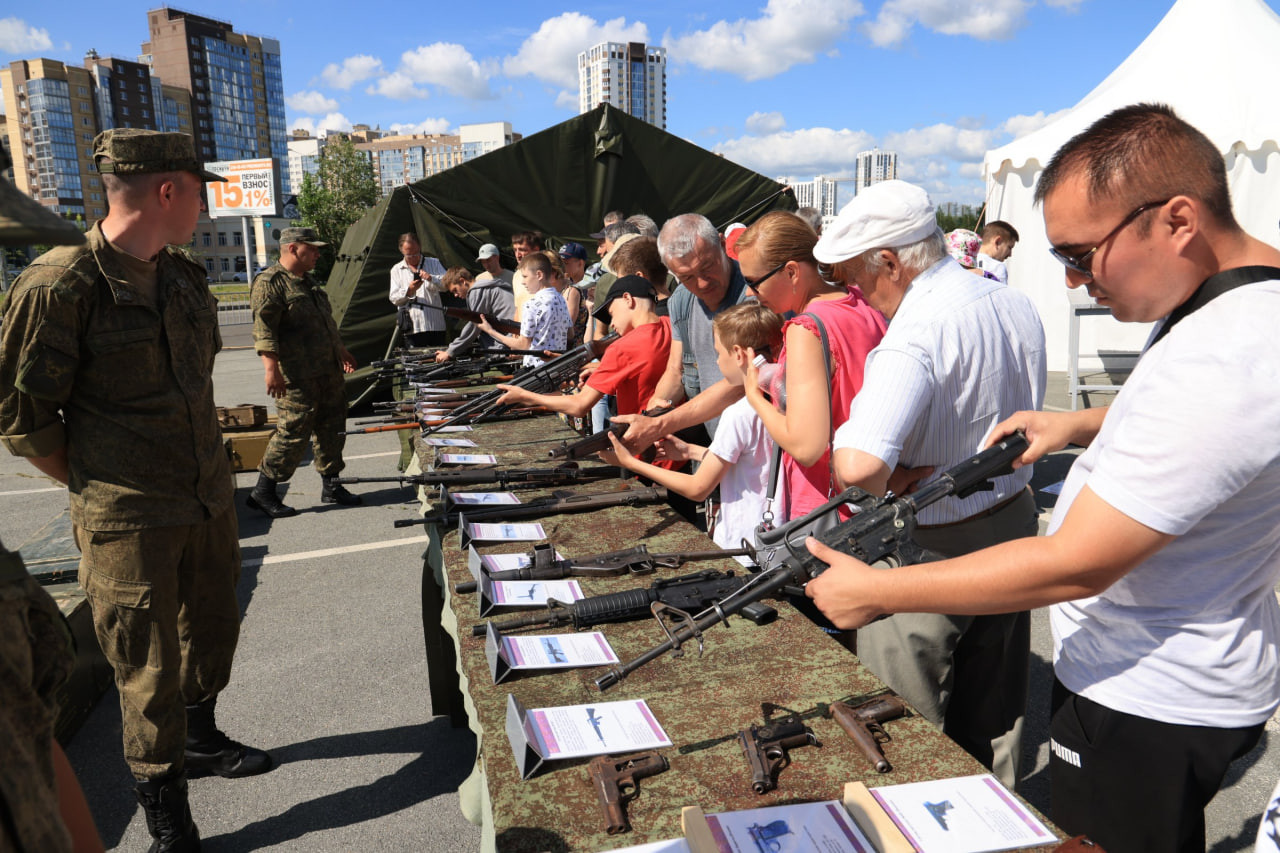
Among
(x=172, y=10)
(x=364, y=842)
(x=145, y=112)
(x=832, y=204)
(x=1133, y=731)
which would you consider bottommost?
(x=364, y=842)

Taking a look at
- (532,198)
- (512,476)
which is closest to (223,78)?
(532,198)

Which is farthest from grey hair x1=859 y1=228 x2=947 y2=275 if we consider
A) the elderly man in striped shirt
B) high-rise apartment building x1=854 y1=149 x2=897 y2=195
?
high-rise apartment building x1=854 y1=149 x2=897 y2=195

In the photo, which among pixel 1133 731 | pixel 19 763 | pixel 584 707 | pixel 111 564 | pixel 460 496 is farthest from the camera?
pixel 460 496

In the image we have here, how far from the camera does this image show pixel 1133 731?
1.52 metres

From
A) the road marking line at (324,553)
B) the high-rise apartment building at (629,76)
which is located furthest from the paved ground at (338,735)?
the high-rise apartment building at (629,76)

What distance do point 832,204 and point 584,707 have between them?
69.9m

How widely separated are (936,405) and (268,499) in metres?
6.10

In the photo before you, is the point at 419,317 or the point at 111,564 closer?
the point at 111,564

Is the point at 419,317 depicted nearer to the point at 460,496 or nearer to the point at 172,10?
the point at 460,496

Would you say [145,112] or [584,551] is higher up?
[145,112]

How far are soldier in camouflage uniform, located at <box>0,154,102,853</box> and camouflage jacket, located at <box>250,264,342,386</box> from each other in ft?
18.5

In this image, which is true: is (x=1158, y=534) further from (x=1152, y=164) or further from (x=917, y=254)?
(x=917, y=254)

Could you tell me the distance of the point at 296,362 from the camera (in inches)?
247

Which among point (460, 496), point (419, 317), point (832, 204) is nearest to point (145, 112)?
point (832, 204)
